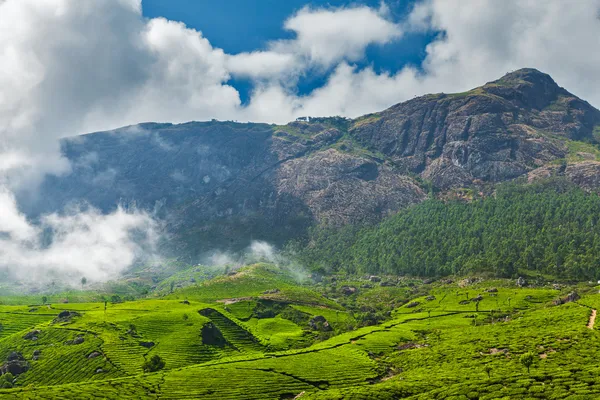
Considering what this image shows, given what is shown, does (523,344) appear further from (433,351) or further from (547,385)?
(547,385)

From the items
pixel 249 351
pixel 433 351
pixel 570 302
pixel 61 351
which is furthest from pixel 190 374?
pixel 570 302

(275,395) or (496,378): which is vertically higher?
(496,378)

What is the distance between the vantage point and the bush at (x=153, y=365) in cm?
14525

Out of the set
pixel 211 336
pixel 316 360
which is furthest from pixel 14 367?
pixel 316 360

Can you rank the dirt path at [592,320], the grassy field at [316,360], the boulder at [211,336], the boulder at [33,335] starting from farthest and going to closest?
the boulder at [211,336]
the boulder at [33,335]
the dirt path at [592,320]
the grassy field at [316,360]

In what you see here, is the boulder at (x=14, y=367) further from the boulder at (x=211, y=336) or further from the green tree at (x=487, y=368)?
the green tree at (x=487, y=368)

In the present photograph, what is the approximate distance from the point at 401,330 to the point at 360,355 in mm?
41698

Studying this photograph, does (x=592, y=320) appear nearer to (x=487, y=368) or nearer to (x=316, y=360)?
(x=487, y=368)

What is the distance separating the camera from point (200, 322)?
194125 millimetres

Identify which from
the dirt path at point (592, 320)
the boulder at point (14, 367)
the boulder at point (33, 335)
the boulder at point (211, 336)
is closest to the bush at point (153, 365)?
the boulder at point (211, 336)

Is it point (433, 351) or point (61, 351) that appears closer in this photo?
point (433, 351)

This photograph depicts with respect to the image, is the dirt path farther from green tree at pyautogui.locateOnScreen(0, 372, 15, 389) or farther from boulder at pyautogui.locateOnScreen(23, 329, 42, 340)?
boulder at pyautogui.locateOnScreen(23, 329, 42, 340)

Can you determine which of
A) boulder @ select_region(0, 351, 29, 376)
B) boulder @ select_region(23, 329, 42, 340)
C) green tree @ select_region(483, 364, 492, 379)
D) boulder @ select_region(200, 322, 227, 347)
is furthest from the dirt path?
boulder @ select_region(23, 329, 42, 340)

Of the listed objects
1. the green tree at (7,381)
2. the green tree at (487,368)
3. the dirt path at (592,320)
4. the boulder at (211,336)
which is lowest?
the green tree at (7,381)
